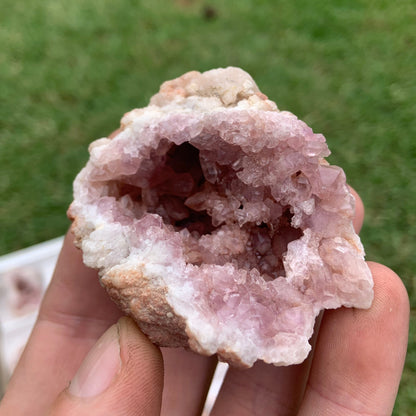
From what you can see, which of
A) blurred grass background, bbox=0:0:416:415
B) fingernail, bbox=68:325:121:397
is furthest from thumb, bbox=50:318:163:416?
blurred grass background, bbox=0:0:416:415

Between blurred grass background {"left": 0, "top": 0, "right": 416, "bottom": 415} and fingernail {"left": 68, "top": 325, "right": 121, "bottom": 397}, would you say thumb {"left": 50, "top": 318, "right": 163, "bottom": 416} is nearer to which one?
fingernail {"left": 68, "top": 325, "right": 121, "bottom": 397}

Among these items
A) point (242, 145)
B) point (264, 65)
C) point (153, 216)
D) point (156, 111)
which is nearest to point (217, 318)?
point (153, 216)

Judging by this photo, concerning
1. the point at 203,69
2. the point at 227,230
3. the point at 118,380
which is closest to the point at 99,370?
the point at 118,380

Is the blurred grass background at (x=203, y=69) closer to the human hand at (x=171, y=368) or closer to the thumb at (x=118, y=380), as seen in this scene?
the human hand at (x=171, y=368)

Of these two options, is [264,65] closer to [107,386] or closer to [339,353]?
[339,353]

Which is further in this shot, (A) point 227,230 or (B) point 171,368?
(B) point 171,368

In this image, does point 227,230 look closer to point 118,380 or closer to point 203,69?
point 118,380
